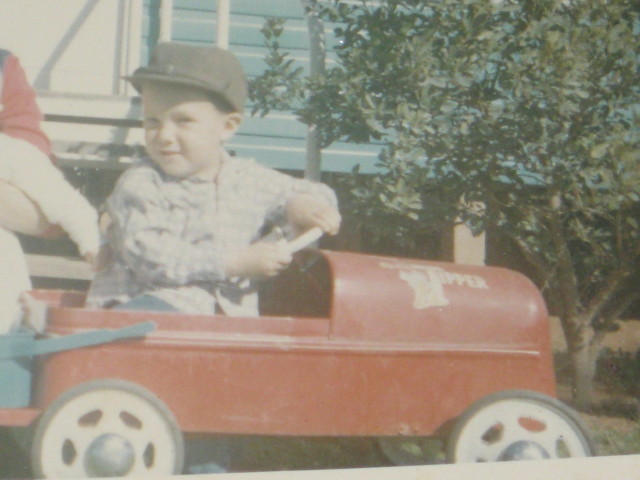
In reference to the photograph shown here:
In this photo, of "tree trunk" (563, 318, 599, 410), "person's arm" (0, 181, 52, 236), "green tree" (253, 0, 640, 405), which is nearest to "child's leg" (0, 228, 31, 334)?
"person's arm" (0, 181, 52, 236)

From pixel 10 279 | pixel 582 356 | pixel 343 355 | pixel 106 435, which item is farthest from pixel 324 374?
pixel 582 356

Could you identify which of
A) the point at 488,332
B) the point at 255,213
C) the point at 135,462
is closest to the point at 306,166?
the point at 255,213

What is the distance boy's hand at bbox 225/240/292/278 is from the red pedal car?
6 cm

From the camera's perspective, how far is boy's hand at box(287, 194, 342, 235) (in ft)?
3.41

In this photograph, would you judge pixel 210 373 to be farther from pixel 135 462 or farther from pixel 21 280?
pixel 21 280

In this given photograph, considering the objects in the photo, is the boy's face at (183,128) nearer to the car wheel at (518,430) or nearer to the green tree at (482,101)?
the green tree at (482,101)

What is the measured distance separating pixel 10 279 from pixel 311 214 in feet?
1.29

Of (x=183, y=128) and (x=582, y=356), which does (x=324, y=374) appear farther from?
(x=582, y=356)

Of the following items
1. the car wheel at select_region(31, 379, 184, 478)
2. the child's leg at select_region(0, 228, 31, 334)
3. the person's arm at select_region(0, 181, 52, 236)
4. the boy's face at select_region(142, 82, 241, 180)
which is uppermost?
the boy's face at select_region(142, 82, 241, 180)

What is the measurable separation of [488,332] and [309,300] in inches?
9.8

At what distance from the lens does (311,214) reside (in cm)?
105

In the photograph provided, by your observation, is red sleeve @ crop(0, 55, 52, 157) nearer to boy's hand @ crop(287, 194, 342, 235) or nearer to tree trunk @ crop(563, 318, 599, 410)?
boy's hand @ crop(287, 194, 342, 235)

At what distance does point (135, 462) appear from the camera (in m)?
0.93

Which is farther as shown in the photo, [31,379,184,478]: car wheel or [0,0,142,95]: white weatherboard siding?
[0,0,142,95]: white weatherboard siding
